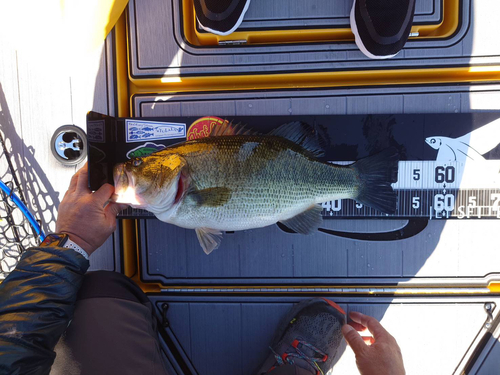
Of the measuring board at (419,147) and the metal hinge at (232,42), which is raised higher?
the metal hinge at (232,42)

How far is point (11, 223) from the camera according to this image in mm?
1808

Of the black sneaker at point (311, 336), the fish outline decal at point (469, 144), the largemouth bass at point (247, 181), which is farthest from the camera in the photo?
the black sneaker at point (311, 336)

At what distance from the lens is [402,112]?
1729mm

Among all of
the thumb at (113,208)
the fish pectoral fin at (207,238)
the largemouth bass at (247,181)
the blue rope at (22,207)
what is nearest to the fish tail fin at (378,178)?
the largemouth bass at (247,181)

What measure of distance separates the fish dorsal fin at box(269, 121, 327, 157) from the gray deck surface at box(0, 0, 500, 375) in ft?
0.58

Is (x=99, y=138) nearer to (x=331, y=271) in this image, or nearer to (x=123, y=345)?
(x=123, y=345)

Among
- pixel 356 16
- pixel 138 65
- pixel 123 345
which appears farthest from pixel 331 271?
pixel 138 65

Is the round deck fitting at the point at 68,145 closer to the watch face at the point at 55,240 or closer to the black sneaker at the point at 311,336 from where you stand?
the watch face at the point at 55,240

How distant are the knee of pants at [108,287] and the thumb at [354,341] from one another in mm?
1032

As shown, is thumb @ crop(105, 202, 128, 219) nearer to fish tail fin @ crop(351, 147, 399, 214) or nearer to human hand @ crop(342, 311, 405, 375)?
fish tail fin @ crop(351, 147, 399, 214)

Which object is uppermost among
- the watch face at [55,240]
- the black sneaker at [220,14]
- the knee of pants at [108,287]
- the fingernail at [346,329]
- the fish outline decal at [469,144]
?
the black sneaker at [220,14]

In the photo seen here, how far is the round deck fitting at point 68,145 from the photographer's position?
1801 mm

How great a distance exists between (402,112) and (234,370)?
171cm

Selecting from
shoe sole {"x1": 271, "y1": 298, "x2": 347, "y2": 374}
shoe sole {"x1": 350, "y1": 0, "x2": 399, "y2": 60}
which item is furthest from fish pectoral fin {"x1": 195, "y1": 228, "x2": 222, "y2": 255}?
shoe sole {"x1": 350, "y1": 0, "x2": 399, "y2": 60}
